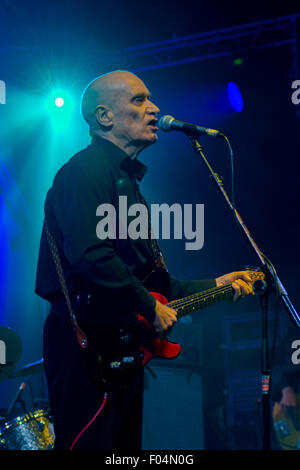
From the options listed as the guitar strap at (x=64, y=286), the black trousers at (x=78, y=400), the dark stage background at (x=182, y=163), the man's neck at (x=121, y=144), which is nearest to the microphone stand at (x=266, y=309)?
the man's neck at (x=121, y=144)

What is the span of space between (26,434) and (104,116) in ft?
10.5

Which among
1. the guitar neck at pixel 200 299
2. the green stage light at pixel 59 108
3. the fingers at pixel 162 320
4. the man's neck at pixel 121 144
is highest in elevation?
the green stage light at pixel 59 108

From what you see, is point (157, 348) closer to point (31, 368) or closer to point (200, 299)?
point (200, 299)

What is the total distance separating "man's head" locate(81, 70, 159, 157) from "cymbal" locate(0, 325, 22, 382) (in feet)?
8.00

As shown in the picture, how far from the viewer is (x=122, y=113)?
286cm

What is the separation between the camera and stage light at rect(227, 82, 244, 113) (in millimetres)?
6913

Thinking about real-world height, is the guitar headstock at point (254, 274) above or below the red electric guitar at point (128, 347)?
above

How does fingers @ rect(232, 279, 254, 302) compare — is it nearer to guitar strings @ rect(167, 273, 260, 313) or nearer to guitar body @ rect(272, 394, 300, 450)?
guitar strings @ rect(167, 273, 260, 313)

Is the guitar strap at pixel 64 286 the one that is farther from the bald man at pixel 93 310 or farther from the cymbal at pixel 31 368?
the cymbal at pixel 31 368

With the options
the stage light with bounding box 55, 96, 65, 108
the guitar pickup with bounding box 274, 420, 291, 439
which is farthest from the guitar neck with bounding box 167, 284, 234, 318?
the stage light with bounding box 55, 96, 65, 108

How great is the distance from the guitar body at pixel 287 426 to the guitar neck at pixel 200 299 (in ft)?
13.8

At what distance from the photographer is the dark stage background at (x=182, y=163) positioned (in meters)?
6.12

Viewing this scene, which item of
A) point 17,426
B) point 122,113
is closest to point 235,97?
point 122,113

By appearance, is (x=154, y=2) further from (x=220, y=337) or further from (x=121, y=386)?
(x=220, y=337)
